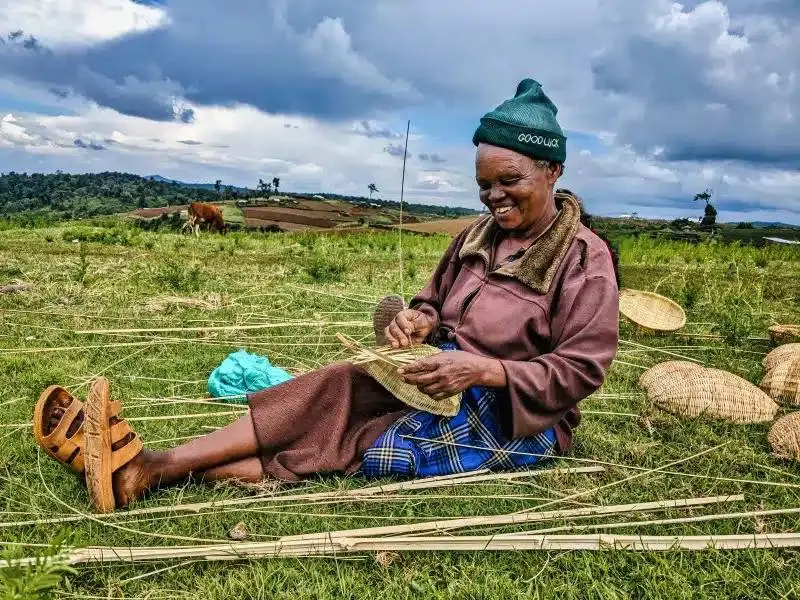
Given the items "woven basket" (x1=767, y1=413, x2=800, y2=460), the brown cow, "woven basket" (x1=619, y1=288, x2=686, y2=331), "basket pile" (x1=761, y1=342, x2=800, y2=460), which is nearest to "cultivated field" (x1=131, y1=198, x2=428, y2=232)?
the brown cow

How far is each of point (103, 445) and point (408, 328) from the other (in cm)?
109

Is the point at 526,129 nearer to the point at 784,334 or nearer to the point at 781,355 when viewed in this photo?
the point at 781,355

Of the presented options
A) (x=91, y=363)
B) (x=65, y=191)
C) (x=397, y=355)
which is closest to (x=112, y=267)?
(x=91, y=363)

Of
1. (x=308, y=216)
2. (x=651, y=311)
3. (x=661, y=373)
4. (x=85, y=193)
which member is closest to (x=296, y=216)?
(x=308, y=216)

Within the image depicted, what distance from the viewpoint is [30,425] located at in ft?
9.29

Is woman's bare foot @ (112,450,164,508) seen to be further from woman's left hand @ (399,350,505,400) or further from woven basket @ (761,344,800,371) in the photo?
woven basket @ (761,344,800,371)

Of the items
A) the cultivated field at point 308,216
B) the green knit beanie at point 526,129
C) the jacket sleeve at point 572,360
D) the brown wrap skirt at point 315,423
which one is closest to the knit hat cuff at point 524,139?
the green knit beanie at point 526,129

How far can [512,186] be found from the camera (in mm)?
2348

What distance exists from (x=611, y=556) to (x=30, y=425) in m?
2.31

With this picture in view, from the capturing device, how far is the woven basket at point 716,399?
328 centimetres

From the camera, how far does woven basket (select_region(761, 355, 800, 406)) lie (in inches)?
146

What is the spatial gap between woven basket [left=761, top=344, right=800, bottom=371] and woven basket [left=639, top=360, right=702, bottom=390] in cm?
68

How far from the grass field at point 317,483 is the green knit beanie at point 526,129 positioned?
1174mm

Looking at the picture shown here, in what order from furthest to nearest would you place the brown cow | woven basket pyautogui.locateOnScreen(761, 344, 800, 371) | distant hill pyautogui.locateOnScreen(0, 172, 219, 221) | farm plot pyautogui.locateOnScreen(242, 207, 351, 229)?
distant hill pyautogui.locateOnScreen(0, 172, 219, 221), farm plot pyautogui.locateOnScreen(242, 207, 351, 229), the brown cow, woven basket pyautogui.locateOnScreen(761, 344, 800, 371)
